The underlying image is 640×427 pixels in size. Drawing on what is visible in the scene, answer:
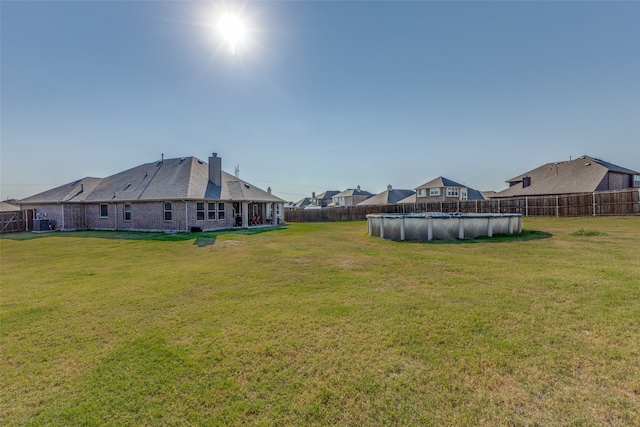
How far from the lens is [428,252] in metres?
9.56

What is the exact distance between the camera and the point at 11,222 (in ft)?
70.8

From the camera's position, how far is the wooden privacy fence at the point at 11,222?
69.3 feet

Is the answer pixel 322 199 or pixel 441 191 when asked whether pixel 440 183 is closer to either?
pixel 441 191

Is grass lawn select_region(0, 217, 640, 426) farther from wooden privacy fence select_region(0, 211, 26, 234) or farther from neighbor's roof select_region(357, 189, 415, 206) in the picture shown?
neighbor's roof select_region(357, 189, 415, 206)

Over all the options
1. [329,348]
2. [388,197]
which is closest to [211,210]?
[329,348]

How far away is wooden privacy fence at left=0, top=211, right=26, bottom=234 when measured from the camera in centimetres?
2111

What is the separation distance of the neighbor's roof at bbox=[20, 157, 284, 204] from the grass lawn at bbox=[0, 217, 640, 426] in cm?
1343

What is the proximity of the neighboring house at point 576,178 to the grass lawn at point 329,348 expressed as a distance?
27.5 metres

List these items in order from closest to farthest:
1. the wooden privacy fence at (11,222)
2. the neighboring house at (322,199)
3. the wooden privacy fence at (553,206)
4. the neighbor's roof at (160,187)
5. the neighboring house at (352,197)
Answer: the wooden privacy fence at (553,206)
the neighbor's roof at (160,187)
the wooden privacy fence at (11,222)
the neighboring house at (352,197)
the neighboring house at (322,199)

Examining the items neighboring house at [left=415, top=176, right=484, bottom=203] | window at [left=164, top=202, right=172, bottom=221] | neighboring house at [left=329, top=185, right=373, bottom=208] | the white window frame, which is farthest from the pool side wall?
neighboring house at [left=329, top=185, right=373, bottom=208]

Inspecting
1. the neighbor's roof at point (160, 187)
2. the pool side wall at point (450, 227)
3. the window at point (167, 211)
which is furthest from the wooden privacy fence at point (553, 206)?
the window at point (167, 211)

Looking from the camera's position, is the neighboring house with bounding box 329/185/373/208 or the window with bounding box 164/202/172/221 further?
the neighboring house with bounding box 329/185/373/208

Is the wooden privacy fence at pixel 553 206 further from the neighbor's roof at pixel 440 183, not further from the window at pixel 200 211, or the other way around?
the window at pixel 200 211

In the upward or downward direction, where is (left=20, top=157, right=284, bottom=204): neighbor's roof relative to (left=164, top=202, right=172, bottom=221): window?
upward
